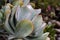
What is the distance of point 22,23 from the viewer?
4.23 ft

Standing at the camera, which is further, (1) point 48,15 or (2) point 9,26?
(1) point 48,15

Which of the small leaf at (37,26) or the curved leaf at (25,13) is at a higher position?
the curved leaf at (25,13)

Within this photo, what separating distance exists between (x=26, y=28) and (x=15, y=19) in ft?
0.30

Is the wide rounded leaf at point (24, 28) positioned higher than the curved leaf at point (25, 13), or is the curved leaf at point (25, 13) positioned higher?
the curved leaf at point (25, 13)

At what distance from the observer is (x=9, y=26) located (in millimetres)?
1321

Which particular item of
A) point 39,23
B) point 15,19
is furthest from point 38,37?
point 15,19

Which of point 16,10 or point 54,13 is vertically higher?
point 16,10

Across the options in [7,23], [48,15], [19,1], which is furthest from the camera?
[48,15]

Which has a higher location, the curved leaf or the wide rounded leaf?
the curved leaf

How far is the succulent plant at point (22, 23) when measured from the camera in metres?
1.29

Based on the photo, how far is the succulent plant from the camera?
4.24 feet

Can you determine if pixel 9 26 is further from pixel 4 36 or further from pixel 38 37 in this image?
pixel 38 37

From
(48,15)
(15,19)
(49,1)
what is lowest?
(48,15)

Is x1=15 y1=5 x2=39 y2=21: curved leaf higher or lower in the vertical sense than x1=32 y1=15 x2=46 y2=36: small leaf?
higher
